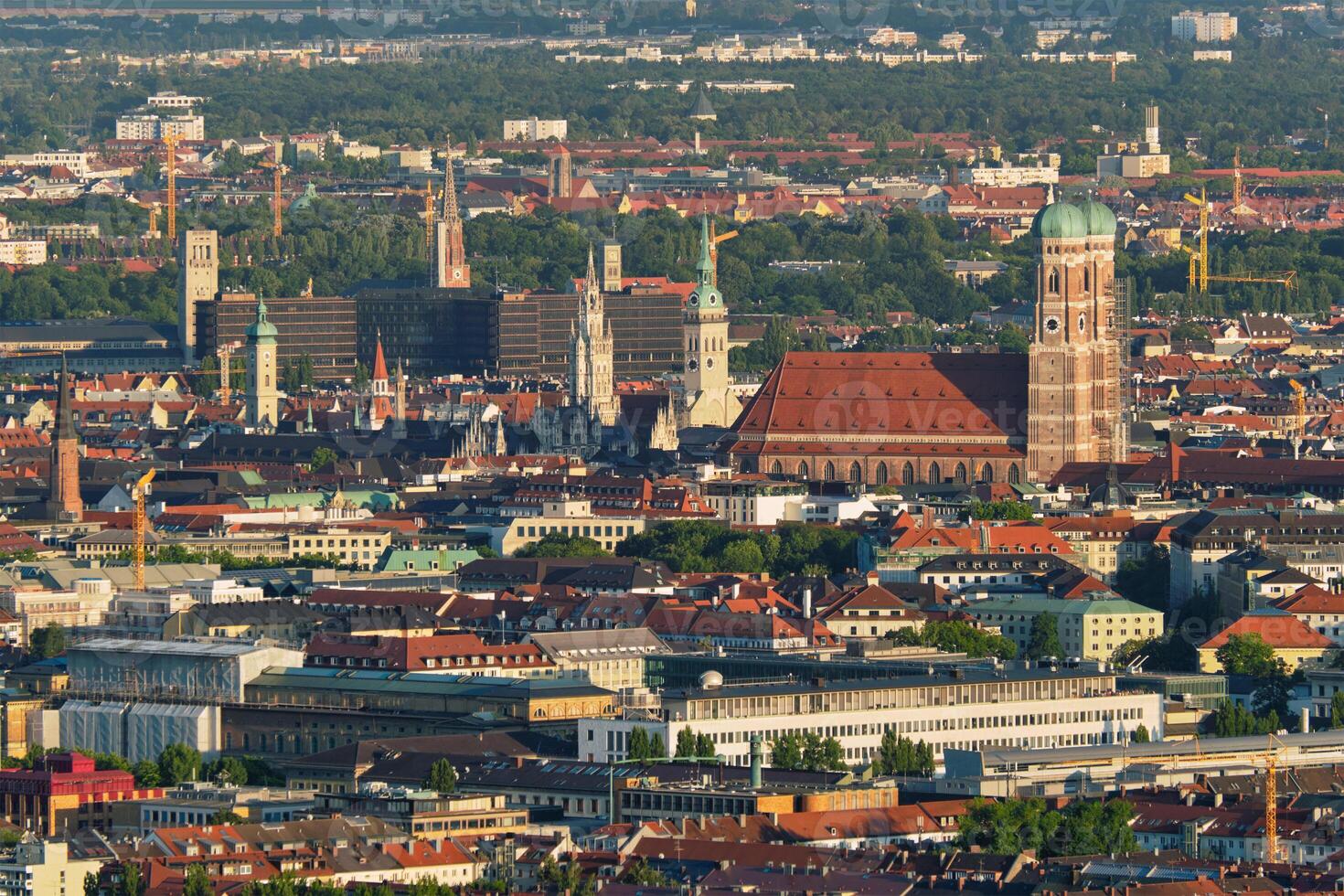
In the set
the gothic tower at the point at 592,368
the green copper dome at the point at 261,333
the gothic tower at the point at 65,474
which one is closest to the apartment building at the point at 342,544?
the gothic tower at the point at 65,474

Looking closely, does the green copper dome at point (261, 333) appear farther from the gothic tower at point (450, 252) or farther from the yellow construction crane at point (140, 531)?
the gothic tower at point (450, 252)

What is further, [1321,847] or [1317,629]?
[1317,629]

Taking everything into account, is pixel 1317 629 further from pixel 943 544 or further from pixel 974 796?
pixel 974 796

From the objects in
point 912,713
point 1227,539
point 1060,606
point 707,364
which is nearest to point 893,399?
point 707,364

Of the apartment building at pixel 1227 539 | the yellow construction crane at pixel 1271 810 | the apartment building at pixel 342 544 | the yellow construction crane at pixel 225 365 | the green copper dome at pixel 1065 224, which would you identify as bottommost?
the yellow construction crane at pixel 225 365

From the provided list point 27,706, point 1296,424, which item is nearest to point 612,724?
point 27,706

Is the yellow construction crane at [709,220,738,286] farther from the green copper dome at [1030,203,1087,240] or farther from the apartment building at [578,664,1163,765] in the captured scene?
the apartment building at [578,664,1163,765]
